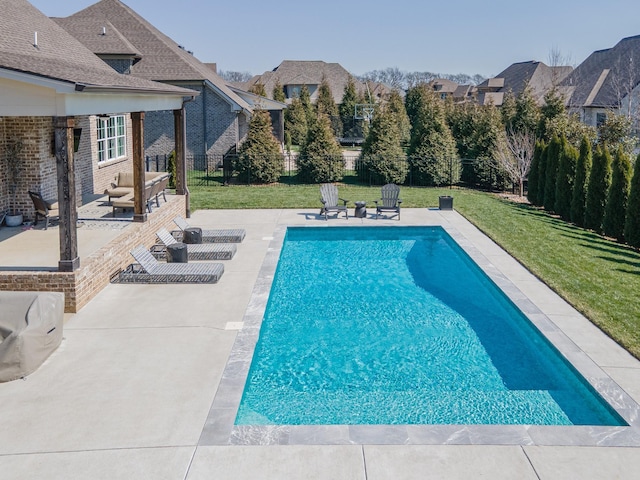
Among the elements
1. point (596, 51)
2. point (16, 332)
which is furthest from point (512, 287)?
point (596, 51)

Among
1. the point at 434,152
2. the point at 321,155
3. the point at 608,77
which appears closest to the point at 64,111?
the point at 321,155

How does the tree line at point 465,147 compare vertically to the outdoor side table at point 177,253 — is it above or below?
above

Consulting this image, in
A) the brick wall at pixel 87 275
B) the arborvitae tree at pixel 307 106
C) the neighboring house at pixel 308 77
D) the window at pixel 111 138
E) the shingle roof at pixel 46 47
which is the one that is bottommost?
the brick wall at pixel 87 275

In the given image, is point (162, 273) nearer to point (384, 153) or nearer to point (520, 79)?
point (384, 153)

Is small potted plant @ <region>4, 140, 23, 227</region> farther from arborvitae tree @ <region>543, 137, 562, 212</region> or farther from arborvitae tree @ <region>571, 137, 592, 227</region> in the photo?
arborvitae tree @ <region>543, 137, 562, 212</region>

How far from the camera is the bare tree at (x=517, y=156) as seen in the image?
2419cm

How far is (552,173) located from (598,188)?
11.0 ft

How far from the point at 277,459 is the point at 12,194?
11.9 m

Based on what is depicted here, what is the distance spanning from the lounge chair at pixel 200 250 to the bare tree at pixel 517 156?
14.3m

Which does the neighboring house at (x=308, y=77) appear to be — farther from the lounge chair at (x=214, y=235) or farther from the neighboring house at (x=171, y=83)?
the lounge chair at (x=214, y=235)

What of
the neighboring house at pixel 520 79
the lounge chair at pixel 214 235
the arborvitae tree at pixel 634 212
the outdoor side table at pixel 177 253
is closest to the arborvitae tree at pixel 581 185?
the arborvitae tree at pixel 634 212

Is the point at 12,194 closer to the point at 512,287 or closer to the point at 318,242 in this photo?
the point at 318,242

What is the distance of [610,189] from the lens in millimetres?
16594

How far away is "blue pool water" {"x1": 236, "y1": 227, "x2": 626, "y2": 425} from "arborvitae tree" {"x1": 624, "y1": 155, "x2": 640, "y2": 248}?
4.41 meters
